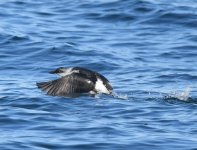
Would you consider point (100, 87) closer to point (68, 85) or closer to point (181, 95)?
point (68, 85)

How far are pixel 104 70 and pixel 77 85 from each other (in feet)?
8.32

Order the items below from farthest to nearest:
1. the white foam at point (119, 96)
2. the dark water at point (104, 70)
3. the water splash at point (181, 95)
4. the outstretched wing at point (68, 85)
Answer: the outstretched wing at point (68, 85) < the white foam at point (119, 96) < the water splash at point (181, 95) < the dark water at point (104, 70)

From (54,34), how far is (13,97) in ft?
20.3

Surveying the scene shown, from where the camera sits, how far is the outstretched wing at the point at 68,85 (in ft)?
45.8

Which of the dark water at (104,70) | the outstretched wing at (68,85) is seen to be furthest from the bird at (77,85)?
the dark water at (104,70)

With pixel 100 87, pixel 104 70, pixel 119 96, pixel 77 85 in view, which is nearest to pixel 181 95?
pixel 119 96

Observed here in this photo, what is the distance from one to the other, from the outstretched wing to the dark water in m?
0.17

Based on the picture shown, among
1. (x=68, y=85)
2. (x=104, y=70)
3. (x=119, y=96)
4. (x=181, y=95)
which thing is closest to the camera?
(x=181, y=95)

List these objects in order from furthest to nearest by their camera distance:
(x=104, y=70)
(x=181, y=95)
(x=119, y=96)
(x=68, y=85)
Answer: (x=104, y=70) → (x=68, y=85) → (x=119, y=96) → (x=181, y=95)

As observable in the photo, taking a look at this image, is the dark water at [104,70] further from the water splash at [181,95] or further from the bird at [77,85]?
the bird at [77,85]

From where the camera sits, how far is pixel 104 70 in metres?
16.6

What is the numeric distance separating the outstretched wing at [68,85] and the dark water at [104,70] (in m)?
0.17

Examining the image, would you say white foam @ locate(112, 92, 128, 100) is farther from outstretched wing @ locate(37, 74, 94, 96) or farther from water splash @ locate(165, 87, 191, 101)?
water splash @ locate(165, 87, 191, 101)

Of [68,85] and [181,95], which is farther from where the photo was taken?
[68,85]
